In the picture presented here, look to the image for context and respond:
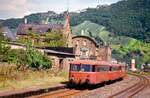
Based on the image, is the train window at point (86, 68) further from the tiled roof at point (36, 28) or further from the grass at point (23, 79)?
the tiled roof at point (36, 28)

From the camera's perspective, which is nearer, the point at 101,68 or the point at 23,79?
the point at 23,79

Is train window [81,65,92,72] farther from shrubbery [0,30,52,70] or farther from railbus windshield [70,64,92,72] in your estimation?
shrubbery [0,30,52,70]

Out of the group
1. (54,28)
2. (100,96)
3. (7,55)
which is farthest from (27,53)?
(54,28)

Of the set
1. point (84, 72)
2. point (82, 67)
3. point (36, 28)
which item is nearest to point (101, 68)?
point (82, 67)

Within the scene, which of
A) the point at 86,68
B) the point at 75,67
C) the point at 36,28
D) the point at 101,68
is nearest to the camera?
the point at 86,68

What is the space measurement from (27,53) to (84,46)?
56.5m

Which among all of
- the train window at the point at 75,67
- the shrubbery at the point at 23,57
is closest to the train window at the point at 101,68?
the train window at the point at 75,67

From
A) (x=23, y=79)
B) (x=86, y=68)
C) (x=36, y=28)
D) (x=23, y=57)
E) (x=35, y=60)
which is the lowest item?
(x=23, y=79)

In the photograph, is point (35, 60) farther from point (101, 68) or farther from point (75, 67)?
point (75, 67)

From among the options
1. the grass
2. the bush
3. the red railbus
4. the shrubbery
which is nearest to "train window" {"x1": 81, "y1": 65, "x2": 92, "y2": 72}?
the red railbus

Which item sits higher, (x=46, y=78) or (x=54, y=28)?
(x=54, y=28)

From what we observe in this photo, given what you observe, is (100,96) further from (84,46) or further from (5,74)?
(84,46)

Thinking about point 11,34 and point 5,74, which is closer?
point 5,74

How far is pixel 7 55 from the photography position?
3934 cm
